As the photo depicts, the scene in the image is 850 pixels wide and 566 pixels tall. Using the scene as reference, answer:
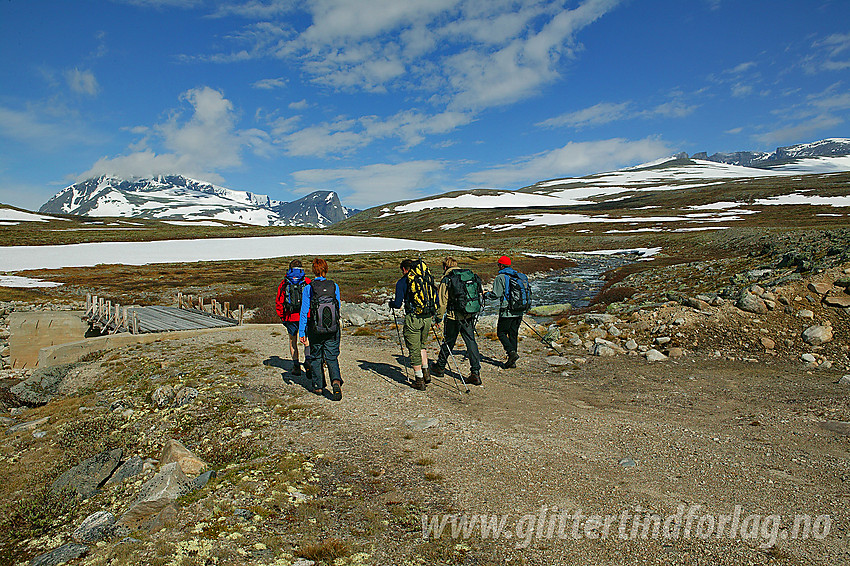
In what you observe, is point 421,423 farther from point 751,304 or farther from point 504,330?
point 751,304

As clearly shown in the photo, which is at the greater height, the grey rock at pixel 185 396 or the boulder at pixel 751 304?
the boulder at pixel 751 304

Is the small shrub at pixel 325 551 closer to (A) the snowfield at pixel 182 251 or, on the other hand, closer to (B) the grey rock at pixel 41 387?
(B) the grey rock at pixel 41 387

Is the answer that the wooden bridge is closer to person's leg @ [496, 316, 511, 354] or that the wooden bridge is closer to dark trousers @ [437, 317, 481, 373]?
dark trousers @ [437, 317, 481, 373]

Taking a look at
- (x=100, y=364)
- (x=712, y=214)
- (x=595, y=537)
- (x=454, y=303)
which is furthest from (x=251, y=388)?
(x=712, y=214)

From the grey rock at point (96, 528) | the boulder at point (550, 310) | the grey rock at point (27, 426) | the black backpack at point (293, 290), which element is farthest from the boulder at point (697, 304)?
the grey rock at point (27, 426)

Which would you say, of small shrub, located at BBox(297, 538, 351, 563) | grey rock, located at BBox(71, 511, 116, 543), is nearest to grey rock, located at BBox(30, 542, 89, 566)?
grey rock, located at BBox(71, 511, 116, 543)

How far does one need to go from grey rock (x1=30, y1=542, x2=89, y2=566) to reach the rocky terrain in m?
0.04

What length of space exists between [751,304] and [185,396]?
58.5 ft

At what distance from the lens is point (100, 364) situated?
1471 cm

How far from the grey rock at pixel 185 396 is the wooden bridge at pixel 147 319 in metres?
10.1

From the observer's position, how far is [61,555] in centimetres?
530

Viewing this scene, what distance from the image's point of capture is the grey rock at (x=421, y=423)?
27.9 feet

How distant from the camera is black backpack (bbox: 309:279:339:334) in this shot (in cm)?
962

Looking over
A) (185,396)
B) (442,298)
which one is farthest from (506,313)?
(185,396)
